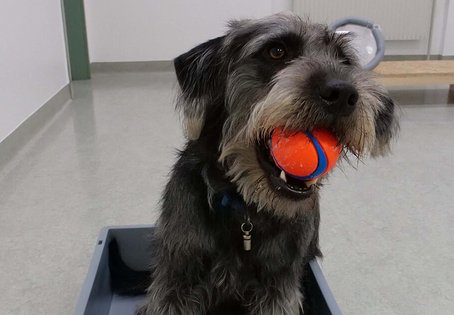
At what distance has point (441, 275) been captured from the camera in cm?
187

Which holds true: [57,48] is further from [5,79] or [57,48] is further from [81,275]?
[81,275]

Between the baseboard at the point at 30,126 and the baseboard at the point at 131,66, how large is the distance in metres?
1.23

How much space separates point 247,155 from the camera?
3.81 feet

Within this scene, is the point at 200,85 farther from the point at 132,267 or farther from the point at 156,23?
the point at 156,23

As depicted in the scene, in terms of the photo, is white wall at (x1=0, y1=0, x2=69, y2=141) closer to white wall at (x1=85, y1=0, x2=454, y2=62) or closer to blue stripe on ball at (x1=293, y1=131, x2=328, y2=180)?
white wall at (x1=85, y1=0, x2=454, y2=62)

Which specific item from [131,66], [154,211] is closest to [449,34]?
[131,66]

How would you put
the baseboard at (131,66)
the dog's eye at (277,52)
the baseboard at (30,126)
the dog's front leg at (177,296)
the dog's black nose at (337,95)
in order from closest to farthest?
the dog's black nose at (337,95) < the dog's eye at (277,52) < the dog's front leg at (177,296) < the baseboard at (30,126) < the baseboard at (131,66)

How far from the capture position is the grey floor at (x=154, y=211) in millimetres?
1782

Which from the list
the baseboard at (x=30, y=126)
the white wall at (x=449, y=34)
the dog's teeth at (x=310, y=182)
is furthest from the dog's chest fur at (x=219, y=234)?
the white wall at (x=449, y=34)

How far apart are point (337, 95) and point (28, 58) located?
113 inches

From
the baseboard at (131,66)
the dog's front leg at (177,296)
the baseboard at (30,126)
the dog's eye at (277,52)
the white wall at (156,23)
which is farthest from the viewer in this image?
the baseboard at (131,66)

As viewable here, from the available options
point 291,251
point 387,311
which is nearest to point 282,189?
point 291,251

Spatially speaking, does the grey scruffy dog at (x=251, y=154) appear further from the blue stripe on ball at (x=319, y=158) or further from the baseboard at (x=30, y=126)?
the baseboard at (x=30, y=126)

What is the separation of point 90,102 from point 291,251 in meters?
3.36
